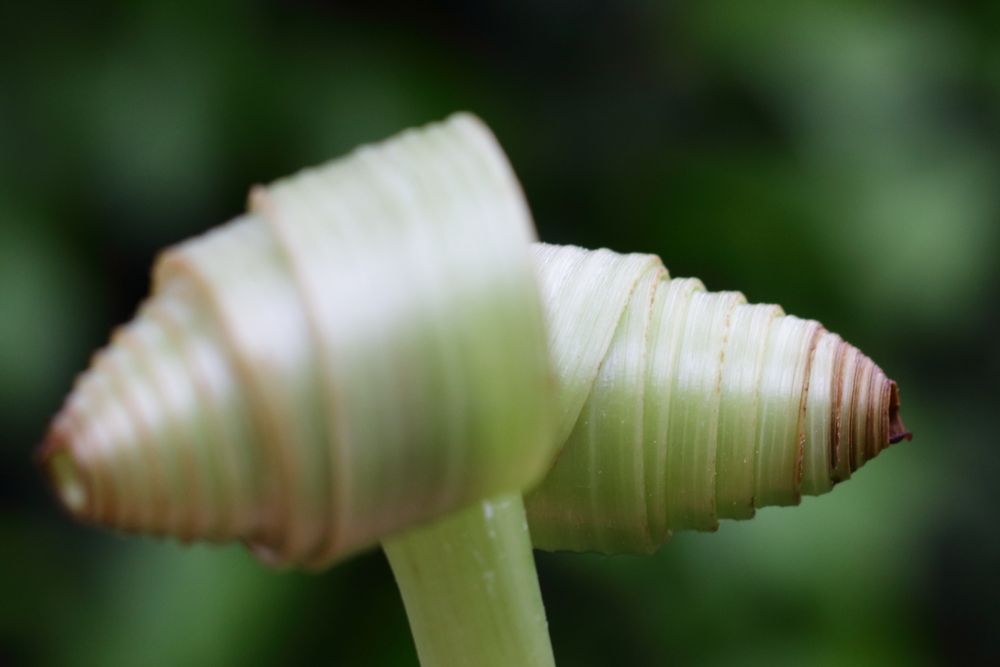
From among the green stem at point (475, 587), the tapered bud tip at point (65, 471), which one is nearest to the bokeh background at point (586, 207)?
the green stem at point (475, 587)

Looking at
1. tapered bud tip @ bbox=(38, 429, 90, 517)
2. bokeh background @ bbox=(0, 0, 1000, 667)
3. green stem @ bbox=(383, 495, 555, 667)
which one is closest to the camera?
tapered bud tip @ bbox=(38, 429, 90, 517)

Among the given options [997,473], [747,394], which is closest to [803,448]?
[747,394]

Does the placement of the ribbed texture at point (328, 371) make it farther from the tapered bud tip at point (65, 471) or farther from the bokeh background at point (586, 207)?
Answer: the bokeh background at point (586, 207)

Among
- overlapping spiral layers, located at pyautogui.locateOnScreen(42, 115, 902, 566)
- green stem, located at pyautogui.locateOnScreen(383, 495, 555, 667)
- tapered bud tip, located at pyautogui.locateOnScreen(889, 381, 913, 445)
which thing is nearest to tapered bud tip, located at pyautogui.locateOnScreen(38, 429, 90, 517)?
overlapping spiral layers, located at pyautogui.locateOnScreen(42, 115, 902, 566)

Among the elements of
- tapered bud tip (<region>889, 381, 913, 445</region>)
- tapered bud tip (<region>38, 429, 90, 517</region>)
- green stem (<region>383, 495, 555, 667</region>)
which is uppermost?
tapered bud tip (<region>38, 429, 90, 517</region>)

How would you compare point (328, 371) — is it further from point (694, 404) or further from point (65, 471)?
point (694, 404)

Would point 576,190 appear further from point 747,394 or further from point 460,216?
point 460,216

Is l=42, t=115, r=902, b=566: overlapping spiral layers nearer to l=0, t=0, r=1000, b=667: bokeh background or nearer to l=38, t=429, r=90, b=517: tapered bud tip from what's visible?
l=38, t=429, r=90, b=517: tapered bud tip

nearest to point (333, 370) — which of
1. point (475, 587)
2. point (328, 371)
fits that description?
point (328, 371)
